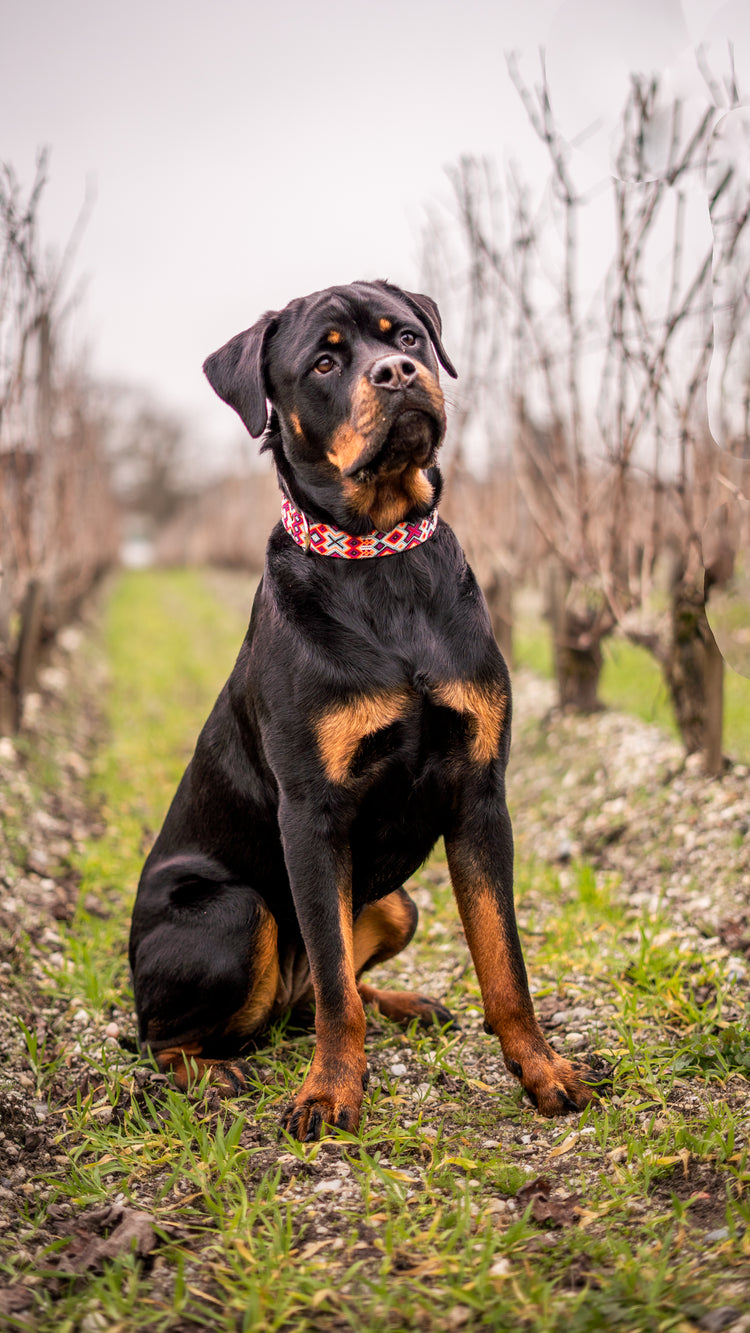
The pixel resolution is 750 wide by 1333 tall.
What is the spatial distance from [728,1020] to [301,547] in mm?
1937

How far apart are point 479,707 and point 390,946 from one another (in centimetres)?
104

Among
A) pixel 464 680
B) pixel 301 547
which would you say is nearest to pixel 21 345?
pixel 301 547

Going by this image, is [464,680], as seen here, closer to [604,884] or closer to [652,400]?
[604,884]

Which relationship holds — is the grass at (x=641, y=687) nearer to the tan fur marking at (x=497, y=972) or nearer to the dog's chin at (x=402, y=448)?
the tan fur marking at (x=497, y=972)

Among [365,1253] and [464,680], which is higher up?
[464,680]

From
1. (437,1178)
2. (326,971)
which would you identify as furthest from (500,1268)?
(326,971)

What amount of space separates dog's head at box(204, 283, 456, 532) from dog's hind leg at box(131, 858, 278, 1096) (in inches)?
46.5

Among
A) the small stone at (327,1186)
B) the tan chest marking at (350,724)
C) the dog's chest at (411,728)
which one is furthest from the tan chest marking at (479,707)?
the small stone at (327,1186)

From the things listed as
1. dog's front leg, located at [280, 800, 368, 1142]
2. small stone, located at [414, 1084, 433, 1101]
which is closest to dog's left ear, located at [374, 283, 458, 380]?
dog's front leg, located at [280, 800, 368, 1142]

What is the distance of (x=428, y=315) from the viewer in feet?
10.00

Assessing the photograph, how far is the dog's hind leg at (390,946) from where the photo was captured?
310 centimetres

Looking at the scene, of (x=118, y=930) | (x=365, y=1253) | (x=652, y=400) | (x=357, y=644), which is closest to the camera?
(x=365, y=1253)

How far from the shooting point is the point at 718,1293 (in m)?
1.75

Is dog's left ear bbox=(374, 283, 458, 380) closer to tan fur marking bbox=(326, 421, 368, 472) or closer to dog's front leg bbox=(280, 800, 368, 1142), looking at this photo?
tan fur marking bbox=(326, 421, 368, 472)
